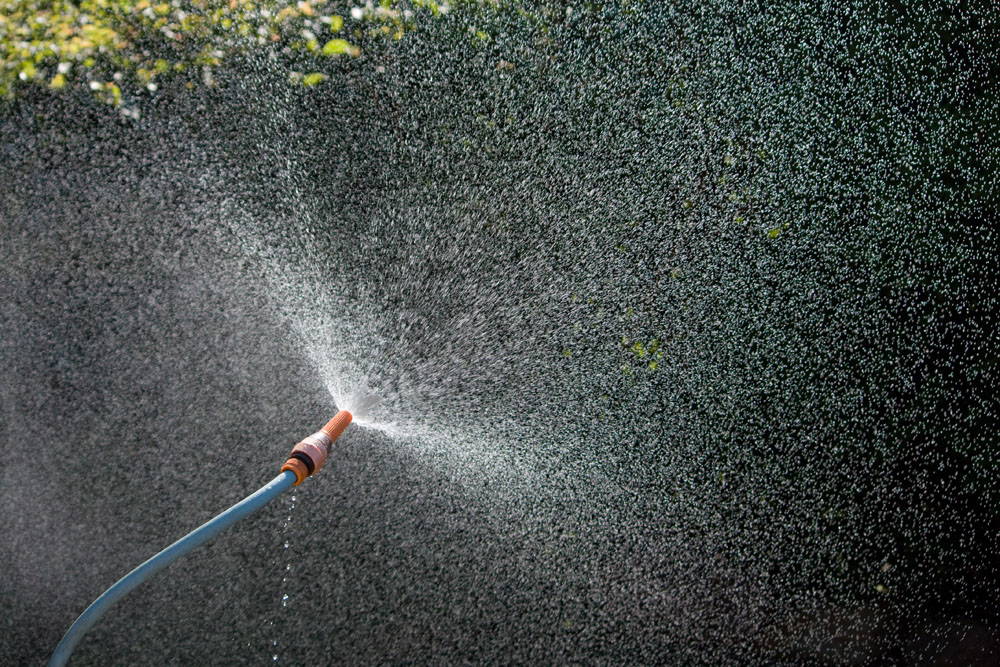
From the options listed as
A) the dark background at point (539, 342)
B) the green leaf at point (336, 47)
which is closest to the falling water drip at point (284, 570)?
the dark background at point (539, 342)

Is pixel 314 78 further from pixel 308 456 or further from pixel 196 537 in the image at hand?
pixel 196 537

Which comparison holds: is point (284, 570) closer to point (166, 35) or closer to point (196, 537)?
point (196, 537)

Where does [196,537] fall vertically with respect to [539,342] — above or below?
above

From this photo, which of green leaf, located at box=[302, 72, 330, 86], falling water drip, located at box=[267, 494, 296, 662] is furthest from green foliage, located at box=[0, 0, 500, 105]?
falling water drip, located at box=[267, 494, 296, 662]

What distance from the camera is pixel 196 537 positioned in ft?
4.12

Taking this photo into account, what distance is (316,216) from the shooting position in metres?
2.49

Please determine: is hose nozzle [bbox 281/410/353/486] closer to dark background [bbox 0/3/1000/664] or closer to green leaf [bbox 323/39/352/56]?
dark background [bbox 0/3/1000/664]

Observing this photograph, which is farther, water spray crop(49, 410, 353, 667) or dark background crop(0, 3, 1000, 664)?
dark background crop(0, 3, 1000, 664)

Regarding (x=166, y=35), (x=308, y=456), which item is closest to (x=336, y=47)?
(x=166, y=35)

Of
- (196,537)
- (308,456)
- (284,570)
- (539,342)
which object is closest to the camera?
(196,537)

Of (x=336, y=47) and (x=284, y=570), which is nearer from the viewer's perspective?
(x=284, y=570)

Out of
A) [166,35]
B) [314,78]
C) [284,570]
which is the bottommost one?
[284,570]

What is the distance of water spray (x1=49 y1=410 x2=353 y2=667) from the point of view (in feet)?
3.93

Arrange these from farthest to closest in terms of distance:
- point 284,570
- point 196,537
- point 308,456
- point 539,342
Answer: point 539,342, point 284,570, point 308,456, point 196,537
